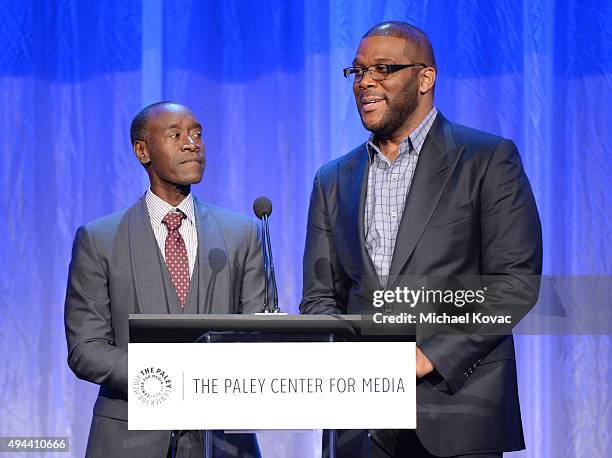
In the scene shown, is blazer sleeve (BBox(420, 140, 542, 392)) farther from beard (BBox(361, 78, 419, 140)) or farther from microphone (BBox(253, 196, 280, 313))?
microphone (BBox(253, 196, 280, 313))

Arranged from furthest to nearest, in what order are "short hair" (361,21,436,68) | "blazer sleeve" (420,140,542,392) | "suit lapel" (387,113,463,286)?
"short hair" (361,21,436,68), "suit lapel" (387,113,463,286), "blazer sleeve" (420,140,542,392)

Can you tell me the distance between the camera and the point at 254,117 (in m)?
4.25

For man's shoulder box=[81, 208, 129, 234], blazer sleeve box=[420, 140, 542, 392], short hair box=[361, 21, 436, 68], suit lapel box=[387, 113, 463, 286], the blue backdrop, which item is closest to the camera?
blazer sleeve box=[420, 140, 542, 392]

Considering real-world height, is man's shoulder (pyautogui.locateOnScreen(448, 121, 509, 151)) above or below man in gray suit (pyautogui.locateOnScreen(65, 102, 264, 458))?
above

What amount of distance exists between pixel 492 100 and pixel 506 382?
1.67m

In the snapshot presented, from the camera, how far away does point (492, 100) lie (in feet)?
13.7

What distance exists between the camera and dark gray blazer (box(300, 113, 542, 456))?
2730mm

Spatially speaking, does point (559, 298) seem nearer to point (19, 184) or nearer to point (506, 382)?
point (506, 382)

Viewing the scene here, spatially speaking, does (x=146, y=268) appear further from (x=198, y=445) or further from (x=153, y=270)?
(x=198, y=445)

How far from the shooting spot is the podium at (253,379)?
94.4 inches

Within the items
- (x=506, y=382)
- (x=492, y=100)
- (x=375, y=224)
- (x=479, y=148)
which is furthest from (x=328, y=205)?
(x=492, y=100)

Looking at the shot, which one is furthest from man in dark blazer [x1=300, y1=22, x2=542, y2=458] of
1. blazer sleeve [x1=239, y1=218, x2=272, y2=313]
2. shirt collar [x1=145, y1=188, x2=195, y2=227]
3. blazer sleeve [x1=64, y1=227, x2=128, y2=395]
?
blazer sleeve [x1=64, y1=227, x2=128, y2=395]

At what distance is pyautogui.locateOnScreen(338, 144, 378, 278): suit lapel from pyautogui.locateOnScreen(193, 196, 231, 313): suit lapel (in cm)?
42

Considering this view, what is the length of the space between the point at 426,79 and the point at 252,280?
840 mm
